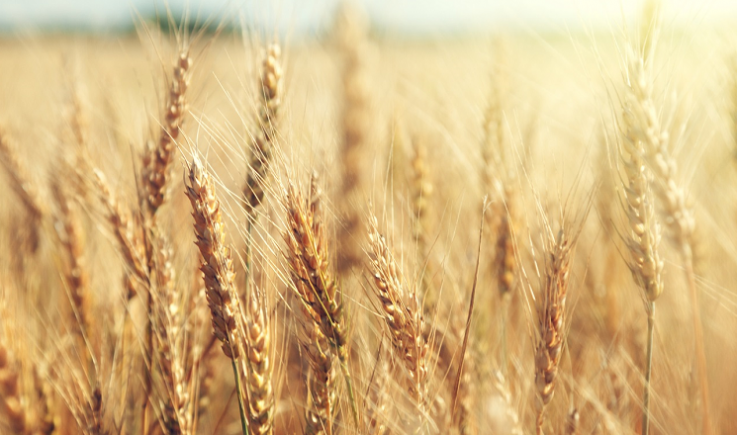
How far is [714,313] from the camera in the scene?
5.80 feet

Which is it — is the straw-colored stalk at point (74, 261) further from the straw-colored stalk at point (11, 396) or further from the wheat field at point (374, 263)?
the straw-colored stalk at point (11, 396)

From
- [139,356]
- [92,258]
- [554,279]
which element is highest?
[554,279]

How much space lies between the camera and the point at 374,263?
89 centimetres

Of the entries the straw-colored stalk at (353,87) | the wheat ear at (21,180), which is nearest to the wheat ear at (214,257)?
the wheat ear at (21,180)

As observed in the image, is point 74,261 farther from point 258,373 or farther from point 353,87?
point 353,87

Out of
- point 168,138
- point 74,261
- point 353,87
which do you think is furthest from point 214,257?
point 353,87

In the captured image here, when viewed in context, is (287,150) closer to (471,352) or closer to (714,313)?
(471,352)

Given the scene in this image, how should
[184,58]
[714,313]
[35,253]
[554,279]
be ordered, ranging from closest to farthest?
[554,279], [184,58], [714,313], [35,253]

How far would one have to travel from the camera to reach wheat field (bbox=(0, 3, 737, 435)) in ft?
3.05

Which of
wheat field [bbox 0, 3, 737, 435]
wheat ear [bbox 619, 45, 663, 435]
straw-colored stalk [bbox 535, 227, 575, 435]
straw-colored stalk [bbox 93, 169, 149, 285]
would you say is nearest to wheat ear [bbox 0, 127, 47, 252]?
wheat field [bbox 0, 3, 737, 435]

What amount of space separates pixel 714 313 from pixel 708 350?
239 millimetres

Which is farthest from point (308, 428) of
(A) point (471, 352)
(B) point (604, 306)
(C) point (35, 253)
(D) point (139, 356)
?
(C) point (35, 253)

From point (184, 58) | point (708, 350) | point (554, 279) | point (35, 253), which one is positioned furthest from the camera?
point (35, 253)

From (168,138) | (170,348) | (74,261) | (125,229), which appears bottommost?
(74,261)
